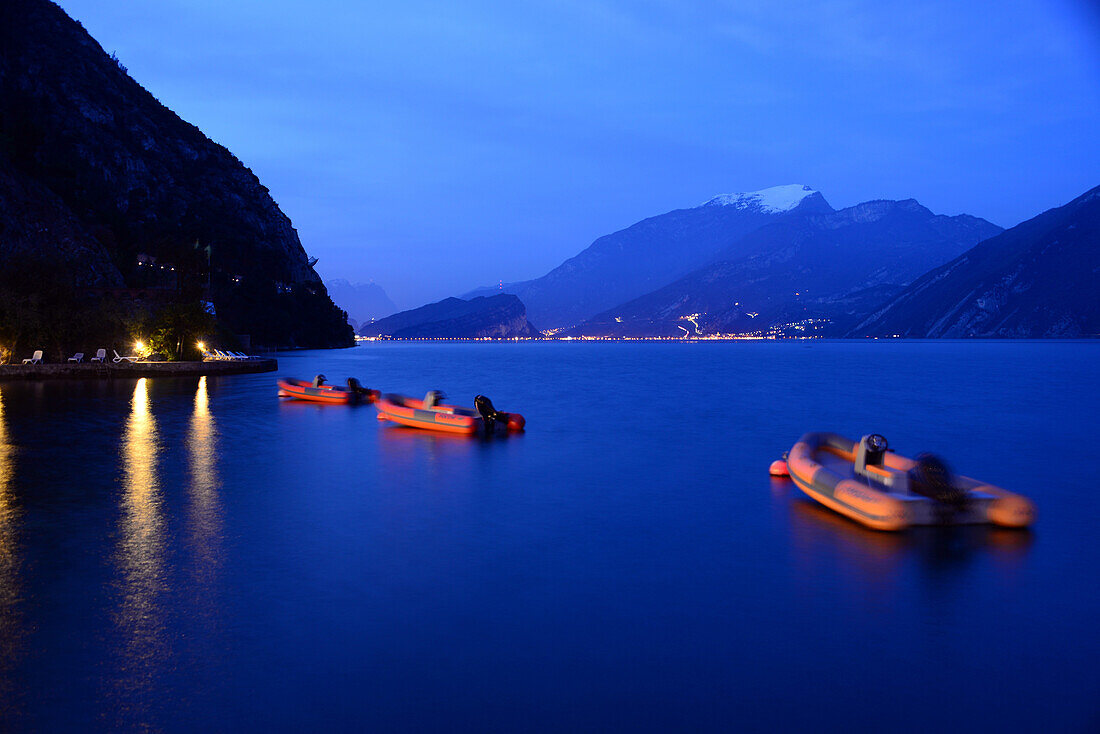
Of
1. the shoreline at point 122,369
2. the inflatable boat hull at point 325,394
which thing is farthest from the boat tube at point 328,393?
the shoreline at point 122,369

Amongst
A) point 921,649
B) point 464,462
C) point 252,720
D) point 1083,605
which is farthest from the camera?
point 464,462

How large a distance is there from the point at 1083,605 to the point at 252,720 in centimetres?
980

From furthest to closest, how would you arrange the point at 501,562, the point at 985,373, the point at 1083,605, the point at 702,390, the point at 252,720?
the point at 985,373 → the point at 702,390 → the point at 501,562 → the point at 1083,605 → the point at 252,720

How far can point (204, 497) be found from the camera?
1563 centimetres

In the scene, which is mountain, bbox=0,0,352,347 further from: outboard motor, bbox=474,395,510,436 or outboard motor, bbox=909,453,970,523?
outboard motor, bbox=909,453,970,523

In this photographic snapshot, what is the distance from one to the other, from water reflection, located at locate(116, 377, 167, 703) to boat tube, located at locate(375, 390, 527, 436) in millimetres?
8599

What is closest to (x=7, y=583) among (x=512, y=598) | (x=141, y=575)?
(x=141, y=575)

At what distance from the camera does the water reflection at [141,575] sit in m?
7.38

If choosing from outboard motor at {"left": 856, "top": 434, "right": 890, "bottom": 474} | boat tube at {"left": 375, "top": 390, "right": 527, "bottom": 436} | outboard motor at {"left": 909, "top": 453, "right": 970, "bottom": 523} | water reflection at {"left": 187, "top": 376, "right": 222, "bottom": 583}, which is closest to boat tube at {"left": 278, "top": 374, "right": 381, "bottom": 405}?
water reflection at {"left": 187, "top": 376, "right": 222, "bottom": 583}

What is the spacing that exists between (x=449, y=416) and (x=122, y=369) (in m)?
36.5

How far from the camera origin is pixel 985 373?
→ 71.7m

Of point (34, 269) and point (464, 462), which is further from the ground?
point (34, 269)

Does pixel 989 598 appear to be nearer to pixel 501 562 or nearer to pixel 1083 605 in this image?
pixel 1083 605

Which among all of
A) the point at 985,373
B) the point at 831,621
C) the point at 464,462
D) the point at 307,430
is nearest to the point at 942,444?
the point at 464,462
